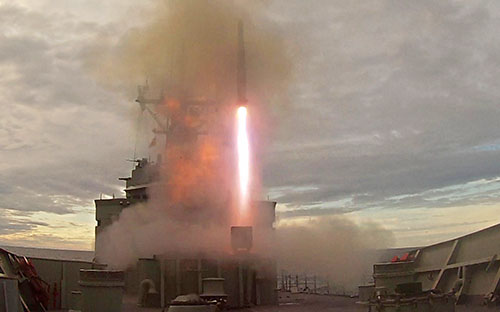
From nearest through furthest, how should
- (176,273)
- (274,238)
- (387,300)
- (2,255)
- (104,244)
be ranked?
(387,300) → (2,255) → (176,273) → (274,238) → (104,244)

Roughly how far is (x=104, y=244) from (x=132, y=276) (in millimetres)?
5727

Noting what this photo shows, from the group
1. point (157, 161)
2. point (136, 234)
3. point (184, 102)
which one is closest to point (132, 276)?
point (136, 234)

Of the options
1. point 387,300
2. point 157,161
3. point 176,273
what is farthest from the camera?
point 157,161

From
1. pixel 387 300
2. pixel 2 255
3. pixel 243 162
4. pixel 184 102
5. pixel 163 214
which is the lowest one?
pixel 387 300

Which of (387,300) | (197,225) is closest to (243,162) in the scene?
(197,225)

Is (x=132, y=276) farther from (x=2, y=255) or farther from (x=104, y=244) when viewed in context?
(x=2, y=255)

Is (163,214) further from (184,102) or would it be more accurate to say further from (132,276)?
(184,102)

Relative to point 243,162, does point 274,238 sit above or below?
below

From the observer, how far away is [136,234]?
34.6 metres

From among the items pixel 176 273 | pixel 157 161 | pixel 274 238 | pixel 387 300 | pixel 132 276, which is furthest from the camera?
pixel 157 161

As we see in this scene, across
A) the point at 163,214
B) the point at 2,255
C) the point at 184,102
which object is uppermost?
the point at 184,102

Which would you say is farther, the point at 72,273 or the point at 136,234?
the point at 136,234

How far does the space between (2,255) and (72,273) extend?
7461 millimetres

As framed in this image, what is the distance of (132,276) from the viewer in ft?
109
